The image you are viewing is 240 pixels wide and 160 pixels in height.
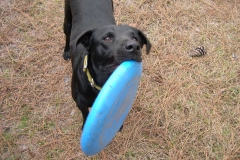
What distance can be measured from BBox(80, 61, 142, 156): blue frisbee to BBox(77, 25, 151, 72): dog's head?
0.38 ft

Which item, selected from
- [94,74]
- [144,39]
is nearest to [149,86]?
[144,39]

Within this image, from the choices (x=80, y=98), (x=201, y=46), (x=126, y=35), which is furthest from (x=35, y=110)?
(x=201, y=46)

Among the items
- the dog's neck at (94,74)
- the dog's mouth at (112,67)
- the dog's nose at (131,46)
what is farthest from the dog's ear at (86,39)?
the dog's nose at (131,46)

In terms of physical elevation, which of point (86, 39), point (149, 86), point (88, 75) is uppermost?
point (86, 39)

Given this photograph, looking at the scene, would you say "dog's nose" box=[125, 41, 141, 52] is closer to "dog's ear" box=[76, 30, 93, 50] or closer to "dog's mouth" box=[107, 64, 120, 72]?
"dog's mouth" box=[107, 64, 120, 72]

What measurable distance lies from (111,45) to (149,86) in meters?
1.60

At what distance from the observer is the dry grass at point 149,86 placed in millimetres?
3562

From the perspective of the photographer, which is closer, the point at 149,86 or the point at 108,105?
the point at 108,105

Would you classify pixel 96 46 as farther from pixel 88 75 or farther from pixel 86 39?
pixel 88 75

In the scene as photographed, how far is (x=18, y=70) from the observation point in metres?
4.10

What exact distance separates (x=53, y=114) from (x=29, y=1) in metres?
2.24

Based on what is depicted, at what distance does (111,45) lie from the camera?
102 inches

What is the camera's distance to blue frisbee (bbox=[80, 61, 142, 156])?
2166 millimetres

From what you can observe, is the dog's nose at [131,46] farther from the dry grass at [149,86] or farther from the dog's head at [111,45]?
the dry grass at [149,86]
